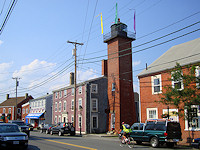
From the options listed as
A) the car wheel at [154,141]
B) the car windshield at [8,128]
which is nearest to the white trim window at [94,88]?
the car wheel at [154,141]

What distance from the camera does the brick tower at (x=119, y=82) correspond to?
29516 millimetres

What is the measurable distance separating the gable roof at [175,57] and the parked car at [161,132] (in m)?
6.68

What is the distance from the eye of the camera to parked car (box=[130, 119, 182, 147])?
603 inches

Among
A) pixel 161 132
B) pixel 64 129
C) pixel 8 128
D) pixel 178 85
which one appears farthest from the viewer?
pixel 64 129

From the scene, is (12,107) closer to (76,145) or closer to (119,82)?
(119,82)

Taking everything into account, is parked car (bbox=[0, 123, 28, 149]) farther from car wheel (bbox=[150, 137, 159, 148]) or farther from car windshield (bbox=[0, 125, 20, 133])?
car wheel (bbox=[150, 137, 159, 148])

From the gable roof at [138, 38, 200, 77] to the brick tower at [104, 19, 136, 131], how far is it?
5.90m

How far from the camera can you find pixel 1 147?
37.5ft

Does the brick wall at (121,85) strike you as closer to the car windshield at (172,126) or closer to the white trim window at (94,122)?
the white trim window at (94,122)

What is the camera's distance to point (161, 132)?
15586 millimetres

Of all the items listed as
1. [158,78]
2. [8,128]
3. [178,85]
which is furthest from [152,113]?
[8,128]

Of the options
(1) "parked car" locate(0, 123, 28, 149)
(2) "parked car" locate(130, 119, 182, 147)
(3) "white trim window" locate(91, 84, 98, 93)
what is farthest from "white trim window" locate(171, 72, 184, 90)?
(3) "white trim window" locate(91, 84, 98, 93)

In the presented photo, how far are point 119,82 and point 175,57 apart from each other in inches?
362

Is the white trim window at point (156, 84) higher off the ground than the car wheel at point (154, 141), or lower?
higher
